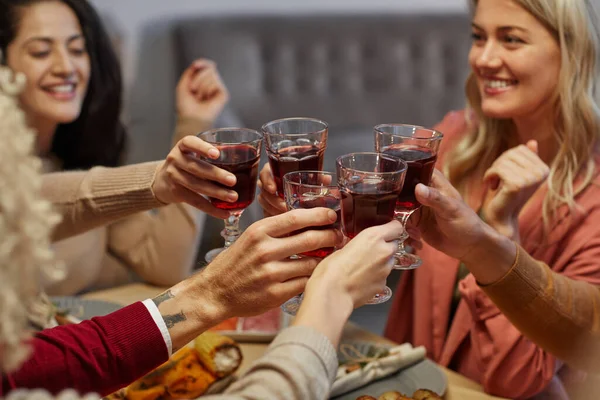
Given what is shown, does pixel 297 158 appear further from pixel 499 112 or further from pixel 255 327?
pixel 499 112

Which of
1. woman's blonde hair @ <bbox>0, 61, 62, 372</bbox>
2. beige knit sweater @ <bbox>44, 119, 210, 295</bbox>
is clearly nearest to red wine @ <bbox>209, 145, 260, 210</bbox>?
woman's blonde hair @ <bbox>0, 61, 62, 372</bbox>

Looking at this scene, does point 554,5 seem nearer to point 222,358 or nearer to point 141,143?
point 222,358

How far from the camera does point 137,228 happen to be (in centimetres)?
249

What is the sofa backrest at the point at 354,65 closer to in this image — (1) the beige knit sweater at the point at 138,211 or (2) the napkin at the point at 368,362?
(1) the beige knit sweater at the point at 138,211

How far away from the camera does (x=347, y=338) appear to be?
1.84 m

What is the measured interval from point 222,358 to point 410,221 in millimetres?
519

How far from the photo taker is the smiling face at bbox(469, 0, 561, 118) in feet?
6.72

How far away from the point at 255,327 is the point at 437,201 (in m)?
0.69

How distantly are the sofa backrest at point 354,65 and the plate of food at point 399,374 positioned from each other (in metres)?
2.73

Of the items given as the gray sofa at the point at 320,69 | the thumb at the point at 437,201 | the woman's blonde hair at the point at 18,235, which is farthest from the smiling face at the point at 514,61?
the gray sofa at the point at 320,69

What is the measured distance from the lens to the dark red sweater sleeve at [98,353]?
1.20 metres

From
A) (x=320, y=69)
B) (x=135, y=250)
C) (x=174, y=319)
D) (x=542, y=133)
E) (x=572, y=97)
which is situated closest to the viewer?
(x=174, y=319)

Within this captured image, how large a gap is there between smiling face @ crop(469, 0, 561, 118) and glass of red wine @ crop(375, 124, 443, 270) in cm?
80

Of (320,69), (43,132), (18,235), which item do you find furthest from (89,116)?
(320,69)
